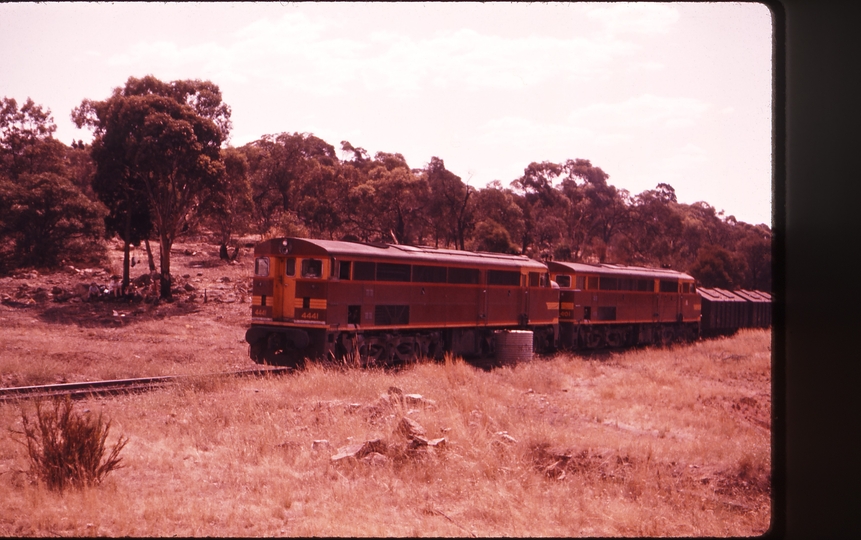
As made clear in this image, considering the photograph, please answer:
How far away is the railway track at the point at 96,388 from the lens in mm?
13867

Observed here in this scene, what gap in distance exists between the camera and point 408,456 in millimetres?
10125

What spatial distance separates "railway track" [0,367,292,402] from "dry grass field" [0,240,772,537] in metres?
0.50

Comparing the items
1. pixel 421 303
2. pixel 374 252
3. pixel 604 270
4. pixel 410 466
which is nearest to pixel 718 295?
pixel 604 270

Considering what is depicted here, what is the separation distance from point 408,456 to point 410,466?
0.29 metres

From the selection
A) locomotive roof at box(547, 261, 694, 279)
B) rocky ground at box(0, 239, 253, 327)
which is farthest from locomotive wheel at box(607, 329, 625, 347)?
rocky ground at box(0, 239, 253, 327)

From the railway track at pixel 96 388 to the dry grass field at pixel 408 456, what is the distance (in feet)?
1.64

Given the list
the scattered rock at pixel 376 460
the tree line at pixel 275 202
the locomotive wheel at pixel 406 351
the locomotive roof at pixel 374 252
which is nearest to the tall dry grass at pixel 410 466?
the scattered rock at pixel 376 460

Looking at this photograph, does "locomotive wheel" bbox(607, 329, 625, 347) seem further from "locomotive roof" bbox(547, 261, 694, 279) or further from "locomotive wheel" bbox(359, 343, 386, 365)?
"locomotive wheel" bbox(359, 343, 386, 365)

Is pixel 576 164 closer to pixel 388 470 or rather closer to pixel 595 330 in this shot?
pixel 595 330

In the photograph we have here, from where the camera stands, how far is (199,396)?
1406 cm

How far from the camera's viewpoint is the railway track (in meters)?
13.9

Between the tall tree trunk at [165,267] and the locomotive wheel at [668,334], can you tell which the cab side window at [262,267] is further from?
the locomotive wheel at [668,334]

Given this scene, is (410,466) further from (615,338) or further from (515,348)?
(615,338)

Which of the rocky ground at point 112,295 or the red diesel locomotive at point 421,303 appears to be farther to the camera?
the rocky ground at point 112,295
